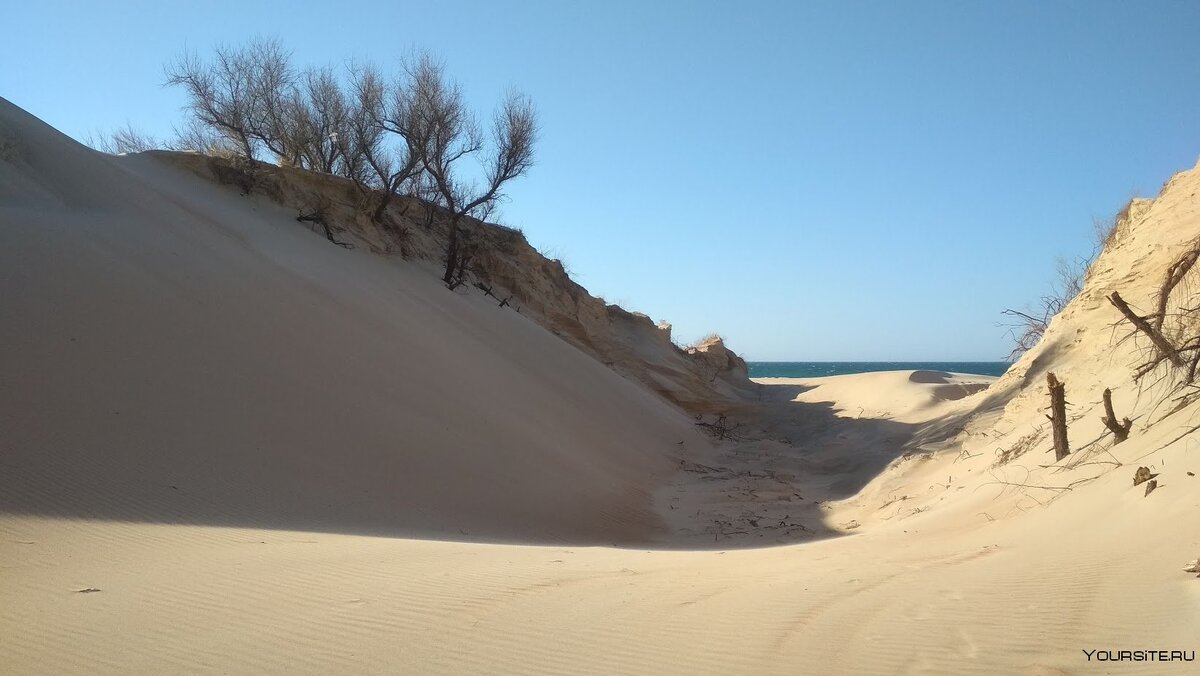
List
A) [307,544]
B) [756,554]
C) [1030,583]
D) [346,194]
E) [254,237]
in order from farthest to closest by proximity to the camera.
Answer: [346,194]
[254,237]
[756,554]
[307,544]
[1030,583]

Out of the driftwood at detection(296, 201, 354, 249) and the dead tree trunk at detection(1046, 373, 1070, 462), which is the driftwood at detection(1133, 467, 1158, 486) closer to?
the dead tree trunk at detection(1046, 373, 1070, 462)

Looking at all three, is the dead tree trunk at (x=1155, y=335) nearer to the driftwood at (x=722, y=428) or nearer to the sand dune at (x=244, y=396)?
the sand dune at (x=244, y=396)

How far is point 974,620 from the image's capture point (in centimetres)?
357

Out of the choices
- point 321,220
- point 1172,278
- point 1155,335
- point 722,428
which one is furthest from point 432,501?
point 722,428

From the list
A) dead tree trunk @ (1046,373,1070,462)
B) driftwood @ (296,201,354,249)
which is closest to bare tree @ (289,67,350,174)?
driftwood @ (296,201,354,249)

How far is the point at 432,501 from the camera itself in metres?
8.07

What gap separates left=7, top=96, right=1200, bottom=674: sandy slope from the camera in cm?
333

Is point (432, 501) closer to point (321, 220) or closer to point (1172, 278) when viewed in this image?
point (1172, 278)

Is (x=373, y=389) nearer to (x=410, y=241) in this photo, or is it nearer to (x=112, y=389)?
(x=112, y=389)

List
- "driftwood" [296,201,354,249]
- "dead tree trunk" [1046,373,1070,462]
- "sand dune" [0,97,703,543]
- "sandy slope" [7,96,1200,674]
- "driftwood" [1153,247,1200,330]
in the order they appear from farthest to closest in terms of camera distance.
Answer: "driftwood" [296,201,354,249] < "dead tree trunk" [1046,373,1070,462] < "sand dune" [0,97,703,543] < "driftwood" [1153,247,1200,330] < "sandy slope" [7,96,1200,674]

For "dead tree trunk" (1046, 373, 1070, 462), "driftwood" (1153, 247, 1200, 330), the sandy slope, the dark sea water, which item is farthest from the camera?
the dark sea water

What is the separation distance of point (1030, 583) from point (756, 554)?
2.52m

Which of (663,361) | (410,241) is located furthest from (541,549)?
(663,361)

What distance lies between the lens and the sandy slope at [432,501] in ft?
10.9
